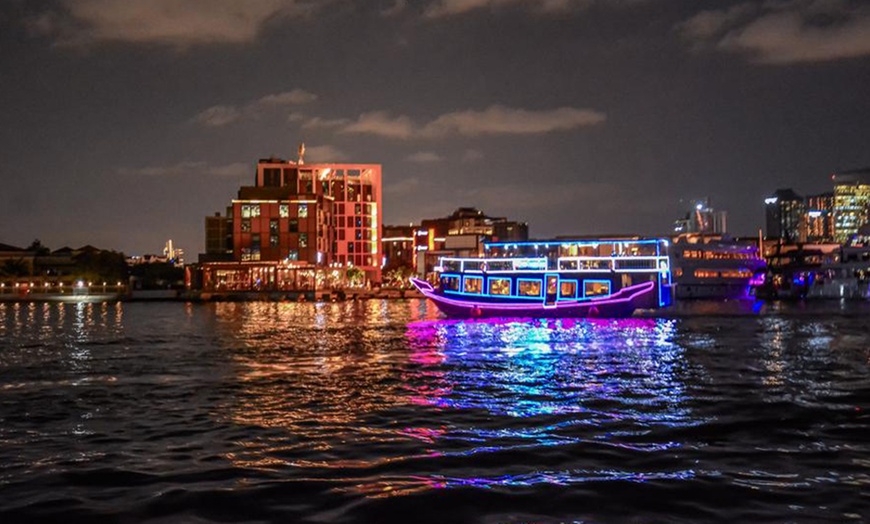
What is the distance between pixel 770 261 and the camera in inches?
6762

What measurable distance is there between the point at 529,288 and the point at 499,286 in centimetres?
280

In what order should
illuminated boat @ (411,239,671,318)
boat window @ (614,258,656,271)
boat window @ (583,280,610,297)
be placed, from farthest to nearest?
boat window @ (614,258,656,271) → boat window @ (583,280,610,297) → illuminated boat @ (411,239,671,318)

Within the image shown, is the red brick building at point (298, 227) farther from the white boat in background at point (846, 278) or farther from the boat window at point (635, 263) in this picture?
the white boat in background at point (846, 278)

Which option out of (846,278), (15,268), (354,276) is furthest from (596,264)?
(15,268)

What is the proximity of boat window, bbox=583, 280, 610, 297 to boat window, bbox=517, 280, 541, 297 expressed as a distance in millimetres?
4142

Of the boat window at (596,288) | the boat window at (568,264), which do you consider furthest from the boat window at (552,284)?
the boat window at (596,288)

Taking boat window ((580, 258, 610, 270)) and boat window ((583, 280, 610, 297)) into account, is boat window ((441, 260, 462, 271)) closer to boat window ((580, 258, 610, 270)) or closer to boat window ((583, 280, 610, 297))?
boat window ((580, 258, 610, 270))

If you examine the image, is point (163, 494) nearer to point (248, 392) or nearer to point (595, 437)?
point (595, 437)

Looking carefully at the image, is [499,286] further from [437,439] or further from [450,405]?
[437,439]

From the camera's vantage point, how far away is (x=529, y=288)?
68.8 meters

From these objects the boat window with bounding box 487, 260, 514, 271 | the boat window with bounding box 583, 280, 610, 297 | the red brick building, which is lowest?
the boat window with bounding box 583, 280, 610, 297

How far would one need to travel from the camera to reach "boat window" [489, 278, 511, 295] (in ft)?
228

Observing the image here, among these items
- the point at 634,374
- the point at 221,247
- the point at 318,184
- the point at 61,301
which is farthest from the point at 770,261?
the point at 634,374

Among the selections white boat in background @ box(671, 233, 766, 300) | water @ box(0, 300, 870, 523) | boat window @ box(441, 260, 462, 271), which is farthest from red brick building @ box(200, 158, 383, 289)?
water @ box(0, 300, 870, 523)
